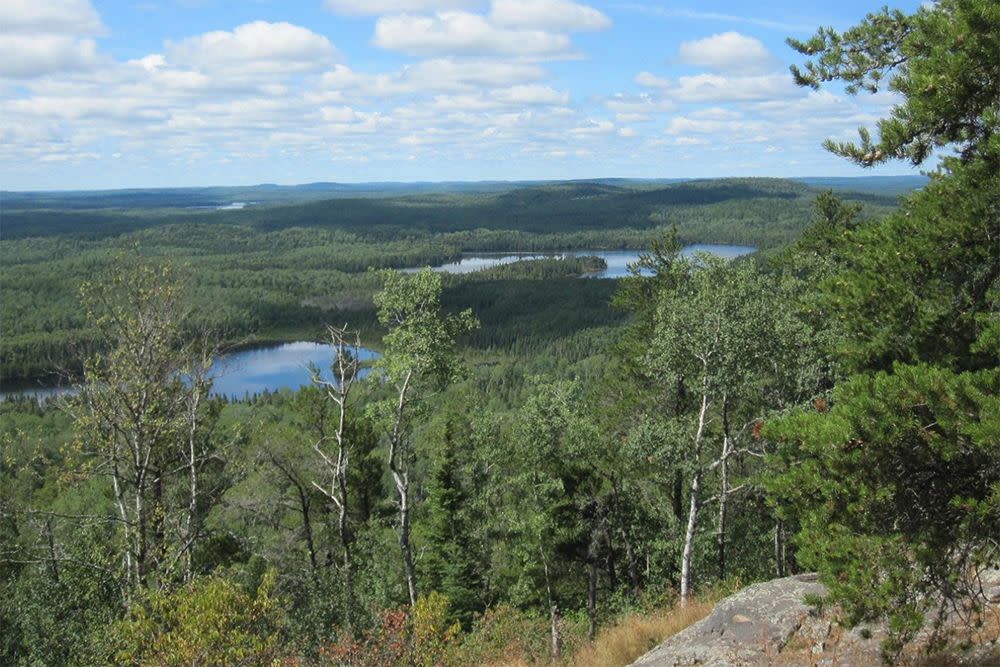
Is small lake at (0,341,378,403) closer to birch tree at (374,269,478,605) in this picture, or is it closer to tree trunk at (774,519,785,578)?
tree trunk at (774,519,785,578)

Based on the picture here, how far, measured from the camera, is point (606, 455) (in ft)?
61.8

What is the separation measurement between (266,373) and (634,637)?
440 ft

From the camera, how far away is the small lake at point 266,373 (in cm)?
12262

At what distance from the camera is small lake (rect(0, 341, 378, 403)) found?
402 ft

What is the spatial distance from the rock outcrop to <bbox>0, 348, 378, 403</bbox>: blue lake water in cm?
10037

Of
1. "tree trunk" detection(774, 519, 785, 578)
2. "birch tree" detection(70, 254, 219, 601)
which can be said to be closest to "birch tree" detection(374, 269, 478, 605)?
"birch tree" detection(70, 254, 219, 601)

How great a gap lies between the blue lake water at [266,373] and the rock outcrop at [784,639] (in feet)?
329

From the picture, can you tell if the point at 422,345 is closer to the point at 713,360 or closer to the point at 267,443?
the point at 713,360

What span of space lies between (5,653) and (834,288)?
21.3m

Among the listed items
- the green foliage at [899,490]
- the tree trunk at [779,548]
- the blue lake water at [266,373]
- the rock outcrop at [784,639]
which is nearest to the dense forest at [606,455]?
the green foliage at [899,490]

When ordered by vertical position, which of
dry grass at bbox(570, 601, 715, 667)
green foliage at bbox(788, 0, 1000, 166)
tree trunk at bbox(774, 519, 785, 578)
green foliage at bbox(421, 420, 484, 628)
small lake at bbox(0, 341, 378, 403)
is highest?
green foliage at bbox(788, 0, 1000, 166)

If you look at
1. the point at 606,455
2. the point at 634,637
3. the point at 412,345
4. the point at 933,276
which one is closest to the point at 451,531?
the point at 606,455

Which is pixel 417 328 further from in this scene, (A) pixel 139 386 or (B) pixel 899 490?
(B) pixel 899 490

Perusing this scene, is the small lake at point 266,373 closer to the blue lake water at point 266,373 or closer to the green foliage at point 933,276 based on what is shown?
the blue lake water at point 266,373
